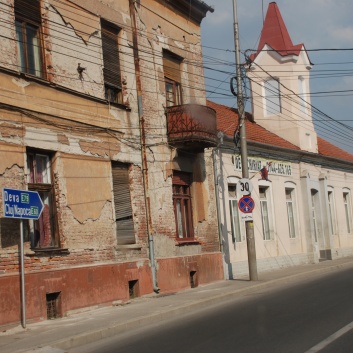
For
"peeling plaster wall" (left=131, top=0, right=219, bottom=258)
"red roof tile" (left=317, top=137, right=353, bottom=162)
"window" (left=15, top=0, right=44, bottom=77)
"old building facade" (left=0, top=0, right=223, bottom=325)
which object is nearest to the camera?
"old building facade" (left=0, top=0, right=223, bottom=325)

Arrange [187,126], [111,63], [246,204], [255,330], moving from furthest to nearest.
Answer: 1. [246,204]
2. [187,126]
3. [111,63]
4. [255,330]

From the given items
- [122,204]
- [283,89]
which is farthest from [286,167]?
[122,204]

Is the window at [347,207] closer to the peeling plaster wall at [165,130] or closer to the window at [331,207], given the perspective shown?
the window at [331,207]

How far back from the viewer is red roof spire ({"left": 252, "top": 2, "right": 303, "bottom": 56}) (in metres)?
31.4

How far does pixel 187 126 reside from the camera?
Answer: 766 inches

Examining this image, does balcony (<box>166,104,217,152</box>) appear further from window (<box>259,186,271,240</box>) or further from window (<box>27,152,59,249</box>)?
window (<box>259,186,271,240</box>)

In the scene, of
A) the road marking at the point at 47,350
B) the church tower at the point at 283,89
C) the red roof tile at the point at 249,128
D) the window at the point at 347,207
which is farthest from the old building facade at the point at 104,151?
the window at the point at 347,207

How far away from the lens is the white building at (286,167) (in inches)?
1039

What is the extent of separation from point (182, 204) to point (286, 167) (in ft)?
33.1

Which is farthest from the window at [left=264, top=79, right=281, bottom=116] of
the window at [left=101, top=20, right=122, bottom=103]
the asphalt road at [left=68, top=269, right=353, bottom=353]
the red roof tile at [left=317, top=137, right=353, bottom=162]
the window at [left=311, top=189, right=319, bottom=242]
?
the asphalt road at [left=68, top=269, right=353, bottom=353]

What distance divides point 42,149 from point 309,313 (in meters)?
6.86

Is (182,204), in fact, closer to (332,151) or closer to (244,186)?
(244,186)

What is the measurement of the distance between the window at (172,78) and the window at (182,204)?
2.46m

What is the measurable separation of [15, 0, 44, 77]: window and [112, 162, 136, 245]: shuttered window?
3742mm
